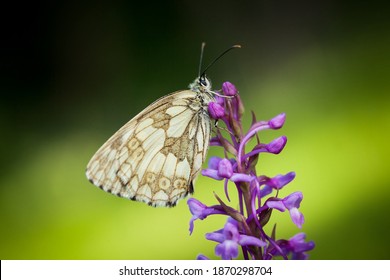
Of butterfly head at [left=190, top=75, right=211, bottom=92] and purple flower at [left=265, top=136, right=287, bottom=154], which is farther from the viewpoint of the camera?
butterfly head at [left=190, top=75, right=211, bottom=92]

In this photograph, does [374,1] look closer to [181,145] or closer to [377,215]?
[377,215]

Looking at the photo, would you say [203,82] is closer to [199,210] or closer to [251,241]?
[199,210]

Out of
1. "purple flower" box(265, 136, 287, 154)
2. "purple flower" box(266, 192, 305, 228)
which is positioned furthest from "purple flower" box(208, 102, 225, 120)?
"purple flower" box(266, 192, 305, 228)

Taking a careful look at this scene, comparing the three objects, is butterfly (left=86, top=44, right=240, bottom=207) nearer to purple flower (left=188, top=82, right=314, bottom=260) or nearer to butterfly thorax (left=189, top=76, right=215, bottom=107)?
butterfly thorax (left=189, top=76, right=215, bottom=107)

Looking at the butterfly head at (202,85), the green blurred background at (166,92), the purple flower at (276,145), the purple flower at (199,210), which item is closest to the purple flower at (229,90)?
the purple flower at (276,145)

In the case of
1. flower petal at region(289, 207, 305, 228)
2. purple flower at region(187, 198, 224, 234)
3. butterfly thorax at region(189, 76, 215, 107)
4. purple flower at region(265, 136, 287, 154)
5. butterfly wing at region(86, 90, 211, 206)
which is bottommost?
flower petal at region(289, 207, 305, 228)

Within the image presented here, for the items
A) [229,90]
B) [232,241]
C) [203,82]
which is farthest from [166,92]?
[232,241]

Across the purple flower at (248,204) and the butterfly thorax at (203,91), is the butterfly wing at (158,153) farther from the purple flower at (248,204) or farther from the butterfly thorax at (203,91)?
the purple flower at (248,204)
